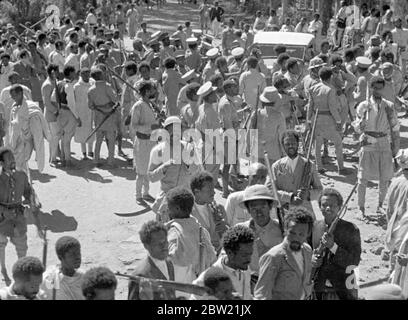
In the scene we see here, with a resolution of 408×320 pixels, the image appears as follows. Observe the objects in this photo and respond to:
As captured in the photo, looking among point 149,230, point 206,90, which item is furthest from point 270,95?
point 149,230

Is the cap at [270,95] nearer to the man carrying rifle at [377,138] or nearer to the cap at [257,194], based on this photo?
the man carrying rifle at [377,138]

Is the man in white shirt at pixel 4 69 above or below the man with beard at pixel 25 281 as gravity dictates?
below

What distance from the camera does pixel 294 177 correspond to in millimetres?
9023

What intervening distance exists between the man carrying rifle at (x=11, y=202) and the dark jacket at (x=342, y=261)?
12.5 ft

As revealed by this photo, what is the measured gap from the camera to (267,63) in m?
18.8

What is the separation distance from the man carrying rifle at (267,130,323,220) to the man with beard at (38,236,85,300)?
2.90 metres

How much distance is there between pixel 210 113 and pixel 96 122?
2.83m

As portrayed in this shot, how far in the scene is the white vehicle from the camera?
63.8 ft

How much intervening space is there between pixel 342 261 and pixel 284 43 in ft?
42.9

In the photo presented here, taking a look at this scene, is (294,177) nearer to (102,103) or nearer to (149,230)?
(149,230)

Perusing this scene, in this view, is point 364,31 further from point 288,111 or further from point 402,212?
point 402,212

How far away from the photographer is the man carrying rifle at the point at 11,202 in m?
9.32

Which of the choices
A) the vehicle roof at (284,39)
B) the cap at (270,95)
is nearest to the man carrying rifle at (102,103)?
the cap at (270,95)

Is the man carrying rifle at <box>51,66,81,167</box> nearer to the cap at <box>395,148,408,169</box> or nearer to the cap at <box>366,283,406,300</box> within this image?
the cap at <box>395,148,408,169</box>
